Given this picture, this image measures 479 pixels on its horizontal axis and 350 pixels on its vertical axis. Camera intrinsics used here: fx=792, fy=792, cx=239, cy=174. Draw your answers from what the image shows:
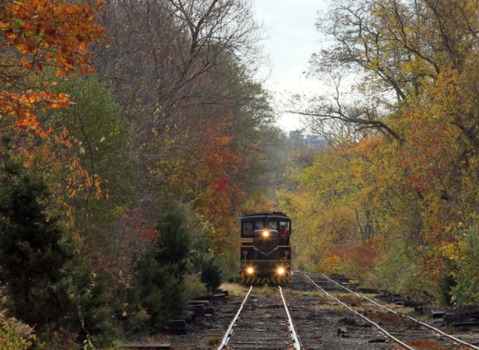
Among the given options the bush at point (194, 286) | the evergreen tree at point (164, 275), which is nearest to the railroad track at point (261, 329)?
Answer: the evergreen tree at point (164, 275)

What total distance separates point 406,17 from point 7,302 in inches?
1052

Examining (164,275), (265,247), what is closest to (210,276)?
(265,247)

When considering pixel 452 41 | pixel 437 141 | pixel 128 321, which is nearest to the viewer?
pixel 128 321

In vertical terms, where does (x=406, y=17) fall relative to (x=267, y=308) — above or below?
above

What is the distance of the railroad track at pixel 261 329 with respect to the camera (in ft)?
54.6

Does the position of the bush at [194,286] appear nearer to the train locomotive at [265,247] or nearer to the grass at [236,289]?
the grass at [236,289]

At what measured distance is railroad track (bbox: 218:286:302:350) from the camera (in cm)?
1664

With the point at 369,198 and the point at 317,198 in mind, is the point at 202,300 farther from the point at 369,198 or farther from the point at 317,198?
the point at 317,198

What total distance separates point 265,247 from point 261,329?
69.9 ft

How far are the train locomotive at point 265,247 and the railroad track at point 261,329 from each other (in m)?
10.9

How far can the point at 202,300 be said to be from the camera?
2745cm

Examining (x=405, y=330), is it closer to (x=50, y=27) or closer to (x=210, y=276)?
(x=50, y=27)

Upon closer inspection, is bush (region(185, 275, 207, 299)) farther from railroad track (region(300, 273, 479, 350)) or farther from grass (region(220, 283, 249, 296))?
railroad track (region(300, 273, 479, 350))

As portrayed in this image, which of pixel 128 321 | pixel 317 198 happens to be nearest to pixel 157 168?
pixel 128 321
